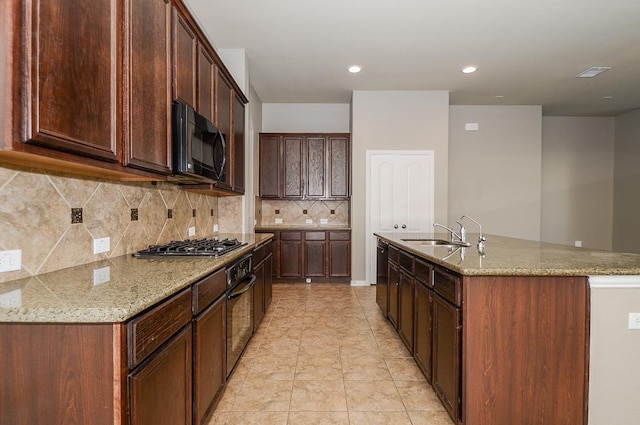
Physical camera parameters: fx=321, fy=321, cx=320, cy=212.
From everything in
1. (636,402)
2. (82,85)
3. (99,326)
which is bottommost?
(636,402)

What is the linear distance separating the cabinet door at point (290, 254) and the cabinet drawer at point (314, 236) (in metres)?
0.11

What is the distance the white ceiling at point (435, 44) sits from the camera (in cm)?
295

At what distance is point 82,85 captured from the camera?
4.01ft

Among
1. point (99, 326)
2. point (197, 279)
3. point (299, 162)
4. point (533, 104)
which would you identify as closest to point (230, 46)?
point (299, 162)

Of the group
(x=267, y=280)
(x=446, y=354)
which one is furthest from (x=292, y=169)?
(x=446, y=354)

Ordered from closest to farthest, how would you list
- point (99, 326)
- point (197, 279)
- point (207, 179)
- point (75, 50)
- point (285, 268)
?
point (99, 326), point (75, 50), point (197, 279), point (207, 179), point (285, 268)

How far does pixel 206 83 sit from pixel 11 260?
1784mm

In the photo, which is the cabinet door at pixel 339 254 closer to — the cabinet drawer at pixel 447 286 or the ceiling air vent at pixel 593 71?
the cabinet drawer at pixel 447 286

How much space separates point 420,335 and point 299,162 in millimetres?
3658

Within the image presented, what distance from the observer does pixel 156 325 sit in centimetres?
116

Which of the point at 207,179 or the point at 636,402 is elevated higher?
the point at 207,179

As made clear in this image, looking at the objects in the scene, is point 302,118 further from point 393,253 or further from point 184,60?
point 184,60

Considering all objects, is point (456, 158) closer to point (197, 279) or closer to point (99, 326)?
point (197, 279)

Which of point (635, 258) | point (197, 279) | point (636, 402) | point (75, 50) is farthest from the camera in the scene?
point (635, 258)
